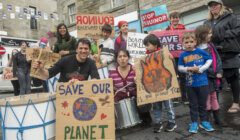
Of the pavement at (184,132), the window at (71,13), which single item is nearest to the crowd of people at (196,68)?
the pavement at (184,132)

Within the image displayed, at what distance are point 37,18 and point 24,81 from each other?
25.4m

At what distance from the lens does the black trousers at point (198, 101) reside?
4.14 m

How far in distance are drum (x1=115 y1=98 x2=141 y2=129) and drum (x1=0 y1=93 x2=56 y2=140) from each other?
1.11m

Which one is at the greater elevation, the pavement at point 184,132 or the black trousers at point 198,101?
the black trousers at point 198,101

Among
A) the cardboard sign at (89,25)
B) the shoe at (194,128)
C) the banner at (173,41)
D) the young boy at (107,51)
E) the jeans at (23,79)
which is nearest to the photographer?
the shoe at (194,128)

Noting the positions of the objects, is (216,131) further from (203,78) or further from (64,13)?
(64,13)

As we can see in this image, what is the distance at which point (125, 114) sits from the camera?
175 inches

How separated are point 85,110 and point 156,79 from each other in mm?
1121

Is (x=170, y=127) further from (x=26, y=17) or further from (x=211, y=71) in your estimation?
(x=26, y=17)

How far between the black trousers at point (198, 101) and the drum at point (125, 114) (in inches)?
32.9

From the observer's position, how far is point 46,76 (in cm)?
434

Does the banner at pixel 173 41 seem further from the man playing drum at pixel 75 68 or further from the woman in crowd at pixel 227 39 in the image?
the man playing drum at pixel 75 68

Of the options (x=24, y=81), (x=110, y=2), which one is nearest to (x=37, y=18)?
(x=110, y=2)

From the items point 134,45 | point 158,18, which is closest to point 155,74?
point 134,45
